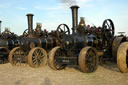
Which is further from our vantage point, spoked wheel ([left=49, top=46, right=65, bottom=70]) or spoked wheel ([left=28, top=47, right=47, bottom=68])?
spoked wheel ([left=28, top=47, right=47, bottom=68])

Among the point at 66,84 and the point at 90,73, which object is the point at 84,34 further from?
the point at 66,84

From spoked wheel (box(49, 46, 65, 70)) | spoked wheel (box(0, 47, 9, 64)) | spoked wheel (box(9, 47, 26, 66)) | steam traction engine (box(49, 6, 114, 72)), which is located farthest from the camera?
spoked wheel (box(0, 47, 9, 64))

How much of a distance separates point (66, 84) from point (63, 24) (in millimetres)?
4077

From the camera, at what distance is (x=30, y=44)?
9.29 metres

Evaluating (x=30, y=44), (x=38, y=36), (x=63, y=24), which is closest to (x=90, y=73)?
(x=63, y=24)

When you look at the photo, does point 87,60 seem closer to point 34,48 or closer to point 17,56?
point 34,48

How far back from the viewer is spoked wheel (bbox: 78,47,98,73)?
605cm

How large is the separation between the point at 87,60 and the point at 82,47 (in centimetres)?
93

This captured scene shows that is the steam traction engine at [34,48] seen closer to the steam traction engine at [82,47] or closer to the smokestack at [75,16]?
the steam traction engine at [82,47]

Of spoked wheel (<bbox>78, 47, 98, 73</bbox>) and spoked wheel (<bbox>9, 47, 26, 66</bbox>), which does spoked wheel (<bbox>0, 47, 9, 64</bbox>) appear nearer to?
spoked wheel (<bbox>9, 47, 26, 66</bbox>)

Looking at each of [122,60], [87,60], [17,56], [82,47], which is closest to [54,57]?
[82,47]

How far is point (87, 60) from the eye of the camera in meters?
6.43

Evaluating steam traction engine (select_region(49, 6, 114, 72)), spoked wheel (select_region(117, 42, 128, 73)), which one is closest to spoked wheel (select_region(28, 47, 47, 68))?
steam traction engine (select_region(49, 6, 114, 72))

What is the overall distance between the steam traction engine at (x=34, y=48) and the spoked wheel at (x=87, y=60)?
2.91 metres
